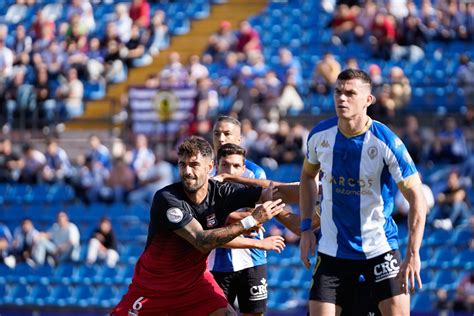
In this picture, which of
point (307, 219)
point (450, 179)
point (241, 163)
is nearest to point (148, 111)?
point (450, 179)

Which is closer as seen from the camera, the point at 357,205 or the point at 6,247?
the point at 357,205

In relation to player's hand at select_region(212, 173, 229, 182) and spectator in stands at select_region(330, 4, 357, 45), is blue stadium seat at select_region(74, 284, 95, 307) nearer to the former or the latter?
spectator in stands at select_region(330, 4, 357, 45)

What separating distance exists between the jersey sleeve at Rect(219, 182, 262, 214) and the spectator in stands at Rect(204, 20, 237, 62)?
1221cm

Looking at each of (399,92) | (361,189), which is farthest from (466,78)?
(361,189)

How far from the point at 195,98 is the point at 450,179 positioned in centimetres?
510

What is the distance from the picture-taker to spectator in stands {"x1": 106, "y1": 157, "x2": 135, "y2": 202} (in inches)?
733

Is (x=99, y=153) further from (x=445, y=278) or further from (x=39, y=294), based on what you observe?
(x=445, y=278)

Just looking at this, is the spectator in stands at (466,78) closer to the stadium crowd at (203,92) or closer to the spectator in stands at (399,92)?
the stadium crowd at (203,92)

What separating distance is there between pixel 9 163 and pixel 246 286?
11.4m

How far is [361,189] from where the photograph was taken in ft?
25.7

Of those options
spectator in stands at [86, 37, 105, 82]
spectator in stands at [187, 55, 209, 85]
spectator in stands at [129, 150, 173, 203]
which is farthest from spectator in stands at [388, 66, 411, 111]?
spectator in stands at [86, 37, 105, 82]

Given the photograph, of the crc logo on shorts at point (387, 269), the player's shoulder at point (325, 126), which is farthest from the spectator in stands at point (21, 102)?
the crc logo on shorts at point (387, 269)

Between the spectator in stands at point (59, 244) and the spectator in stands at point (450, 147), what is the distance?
5920 mm

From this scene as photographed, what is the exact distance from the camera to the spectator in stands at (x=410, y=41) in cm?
1973
